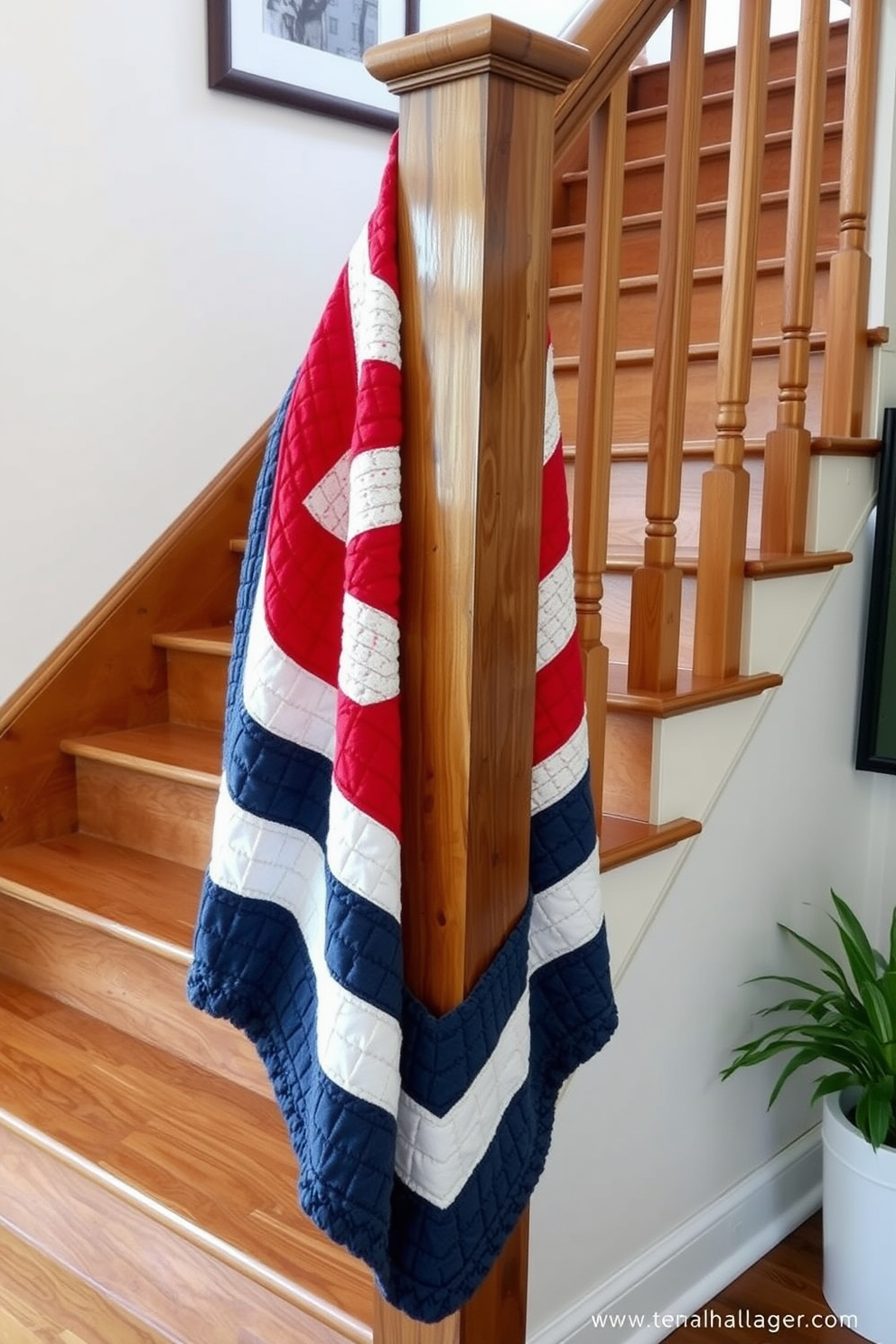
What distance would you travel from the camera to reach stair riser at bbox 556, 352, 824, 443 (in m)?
1.94

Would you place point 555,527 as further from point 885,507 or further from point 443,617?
point 885,507

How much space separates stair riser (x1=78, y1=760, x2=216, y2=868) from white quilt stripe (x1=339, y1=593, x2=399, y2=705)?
1113mm

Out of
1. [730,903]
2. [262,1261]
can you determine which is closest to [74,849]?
[262,1261]

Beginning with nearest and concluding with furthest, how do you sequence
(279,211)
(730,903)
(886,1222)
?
1. (886,1222)
2. (730,903)
3. (279,211)

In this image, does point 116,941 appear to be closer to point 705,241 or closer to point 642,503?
point 642,503

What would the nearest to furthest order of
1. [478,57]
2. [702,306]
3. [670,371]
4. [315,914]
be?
[478,57] → [315,914] → [670,371] → [702,306]

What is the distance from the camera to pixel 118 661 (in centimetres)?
Answer: 230

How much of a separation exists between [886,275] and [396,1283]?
1.54 metres

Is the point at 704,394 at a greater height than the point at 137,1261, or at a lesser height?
greater

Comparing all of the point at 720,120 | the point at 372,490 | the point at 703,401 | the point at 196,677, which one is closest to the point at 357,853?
the point at 372,490

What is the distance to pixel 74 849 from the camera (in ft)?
7.00

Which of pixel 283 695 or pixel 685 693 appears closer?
pixel 283 695

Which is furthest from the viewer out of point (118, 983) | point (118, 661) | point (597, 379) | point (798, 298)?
→ point (118, 661)

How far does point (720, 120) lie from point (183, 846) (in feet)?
6.81
